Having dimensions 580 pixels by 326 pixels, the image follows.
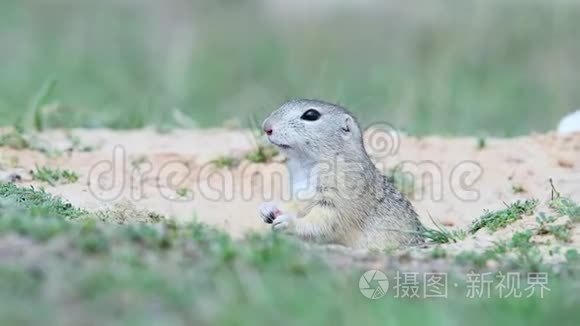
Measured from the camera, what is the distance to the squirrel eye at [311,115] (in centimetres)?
A: 666

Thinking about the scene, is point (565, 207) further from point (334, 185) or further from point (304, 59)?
point (304, 59)

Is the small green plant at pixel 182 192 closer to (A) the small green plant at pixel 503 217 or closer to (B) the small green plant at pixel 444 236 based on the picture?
(B) the small green plant at pixel 444 236

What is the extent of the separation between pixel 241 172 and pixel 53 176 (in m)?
1.38

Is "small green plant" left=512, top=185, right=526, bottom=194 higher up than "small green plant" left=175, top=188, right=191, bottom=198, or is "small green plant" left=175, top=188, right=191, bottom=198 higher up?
"small green plant" left=512, top=185, right=526, bottom=194

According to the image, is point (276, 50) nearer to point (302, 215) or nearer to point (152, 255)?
point (302, 215)

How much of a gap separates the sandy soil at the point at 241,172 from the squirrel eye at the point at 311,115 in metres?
0.83

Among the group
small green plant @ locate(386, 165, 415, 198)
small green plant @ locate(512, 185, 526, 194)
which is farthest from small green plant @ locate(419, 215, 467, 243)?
small green plant @ locate(386, 165, 415, 198)

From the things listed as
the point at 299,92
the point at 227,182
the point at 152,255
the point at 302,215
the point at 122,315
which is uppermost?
the point at 299,92

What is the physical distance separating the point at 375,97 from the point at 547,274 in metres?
7.29

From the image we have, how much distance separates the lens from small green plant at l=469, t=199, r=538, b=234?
6.20 metres

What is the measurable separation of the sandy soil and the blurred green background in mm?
1662

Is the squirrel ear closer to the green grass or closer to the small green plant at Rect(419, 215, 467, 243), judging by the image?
the small green plant at Rect(419, 215, 467, 243)

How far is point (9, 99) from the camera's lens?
11102 millimetres

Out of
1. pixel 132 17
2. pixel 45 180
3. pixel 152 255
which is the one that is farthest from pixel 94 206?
pixel 132 17
